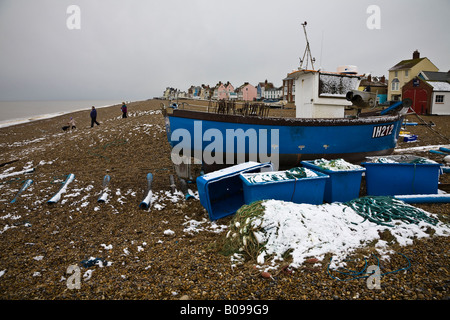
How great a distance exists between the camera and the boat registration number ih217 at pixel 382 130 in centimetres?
952

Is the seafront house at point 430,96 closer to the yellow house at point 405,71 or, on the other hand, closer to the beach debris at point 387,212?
the yellow house at point 405,71

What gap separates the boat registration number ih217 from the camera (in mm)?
9523

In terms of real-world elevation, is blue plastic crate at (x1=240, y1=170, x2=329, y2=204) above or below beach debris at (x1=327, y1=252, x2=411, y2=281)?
above

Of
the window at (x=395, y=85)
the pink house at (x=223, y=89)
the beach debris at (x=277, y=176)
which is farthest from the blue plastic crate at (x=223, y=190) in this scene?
the pink house at (x=223, y=89)

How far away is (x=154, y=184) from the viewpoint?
26.0 feet

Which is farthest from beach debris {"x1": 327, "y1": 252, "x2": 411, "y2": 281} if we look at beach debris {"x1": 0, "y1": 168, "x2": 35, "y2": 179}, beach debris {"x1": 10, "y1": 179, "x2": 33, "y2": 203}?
beach debris {"x1": 0, "y1": 168, "x2": 35, "y2": 179}

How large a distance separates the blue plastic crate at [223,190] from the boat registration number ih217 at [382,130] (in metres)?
5.44

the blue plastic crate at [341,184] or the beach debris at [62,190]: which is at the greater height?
the blue plastic crate at [341,184]

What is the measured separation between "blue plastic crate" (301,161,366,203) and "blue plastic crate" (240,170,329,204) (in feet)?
2.06

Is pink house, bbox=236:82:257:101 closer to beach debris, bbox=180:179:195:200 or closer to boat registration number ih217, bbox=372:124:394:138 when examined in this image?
boat registration number ih217, bbox=372:124:394:138

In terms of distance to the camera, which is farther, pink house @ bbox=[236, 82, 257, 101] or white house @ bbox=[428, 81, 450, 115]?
pink house @ bbox=[236, 82, 257, 101]

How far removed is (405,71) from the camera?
1622 inches

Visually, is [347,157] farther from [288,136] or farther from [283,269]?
[283,269]

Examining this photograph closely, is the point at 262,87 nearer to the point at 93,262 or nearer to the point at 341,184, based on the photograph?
the point at 341,184
